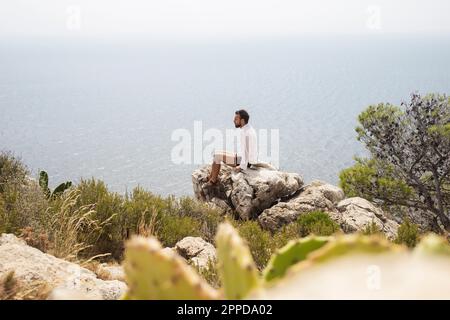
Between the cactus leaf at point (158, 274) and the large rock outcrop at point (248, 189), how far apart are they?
9128 millimetres

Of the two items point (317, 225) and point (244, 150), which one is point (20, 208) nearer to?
point (317, 225)

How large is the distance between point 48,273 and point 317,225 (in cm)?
485

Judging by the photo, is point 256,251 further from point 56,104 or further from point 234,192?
point 56,104

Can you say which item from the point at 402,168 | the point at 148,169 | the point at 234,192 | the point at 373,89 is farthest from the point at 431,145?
the point at 373,89

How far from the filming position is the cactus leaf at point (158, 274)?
1021mm

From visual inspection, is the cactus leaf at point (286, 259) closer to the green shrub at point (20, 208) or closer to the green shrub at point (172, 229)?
the green shrub at point (20, 208)

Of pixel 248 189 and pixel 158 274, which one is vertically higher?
pixel 158 274

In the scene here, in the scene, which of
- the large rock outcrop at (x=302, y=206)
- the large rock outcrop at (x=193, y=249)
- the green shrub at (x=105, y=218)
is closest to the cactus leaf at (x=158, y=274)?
the green shrub at (x=105, y=218)

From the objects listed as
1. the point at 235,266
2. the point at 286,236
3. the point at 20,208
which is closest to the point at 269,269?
the point at 235,266

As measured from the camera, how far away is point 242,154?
10273 mm

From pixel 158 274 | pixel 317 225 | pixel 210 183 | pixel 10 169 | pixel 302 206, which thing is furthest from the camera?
pixel 210 183

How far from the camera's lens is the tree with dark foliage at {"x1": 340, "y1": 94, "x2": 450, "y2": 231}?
14.4m

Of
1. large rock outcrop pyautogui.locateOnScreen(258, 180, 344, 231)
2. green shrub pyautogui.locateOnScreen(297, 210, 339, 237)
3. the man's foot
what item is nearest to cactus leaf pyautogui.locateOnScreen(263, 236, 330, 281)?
green shrub pyautogui.locateOnScreen(297, 210, 339, 237)
